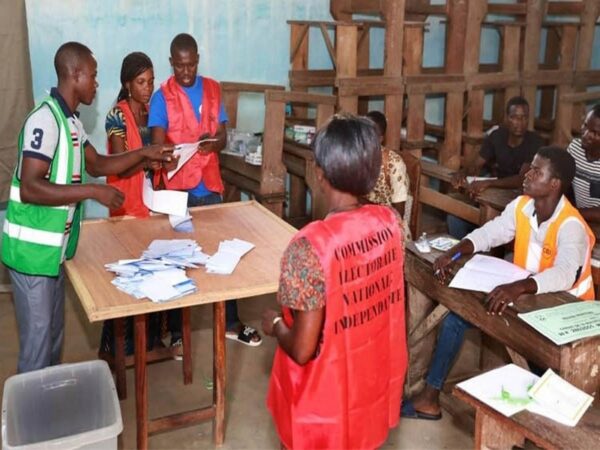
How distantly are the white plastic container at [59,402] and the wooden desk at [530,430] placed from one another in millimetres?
1376

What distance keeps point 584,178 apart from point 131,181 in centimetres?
248

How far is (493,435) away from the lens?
258 centimetres

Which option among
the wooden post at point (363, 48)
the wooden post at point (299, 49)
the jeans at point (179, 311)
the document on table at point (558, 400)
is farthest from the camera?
the wooden post at point (363, 48)

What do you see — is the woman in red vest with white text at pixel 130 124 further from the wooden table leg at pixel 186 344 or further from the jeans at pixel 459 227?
the jeans at pixel 459 227

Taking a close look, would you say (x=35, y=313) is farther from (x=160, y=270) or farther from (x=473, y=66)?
(x=473, y=66)

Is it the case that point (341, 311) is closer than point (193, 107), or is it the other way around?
point (341, 311)

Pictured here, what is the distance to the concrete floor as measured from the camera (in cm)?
347

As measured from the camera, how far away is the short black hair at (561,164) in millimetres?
3117

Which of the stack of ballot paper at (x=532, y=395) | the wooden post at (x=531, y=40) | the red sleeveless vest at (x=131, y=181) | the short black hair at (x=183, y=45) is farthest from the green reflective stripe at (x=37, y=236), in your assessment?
the wooden post at (x=531, y=40)

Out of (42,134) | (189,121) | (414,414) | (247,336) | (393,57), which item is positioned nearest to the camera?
(42,134)

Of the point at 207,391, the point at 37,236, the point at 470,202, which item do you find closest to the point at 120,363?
the point at 207,391

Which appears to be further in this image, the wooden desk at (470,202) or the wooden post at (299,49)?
the wooden post at (299,49)

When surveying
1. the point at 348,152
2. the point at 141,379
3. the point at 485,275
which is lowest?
the point at 141,379

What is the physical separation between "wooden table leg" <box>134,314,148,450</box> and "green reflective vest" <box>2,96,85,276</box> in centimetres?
43
